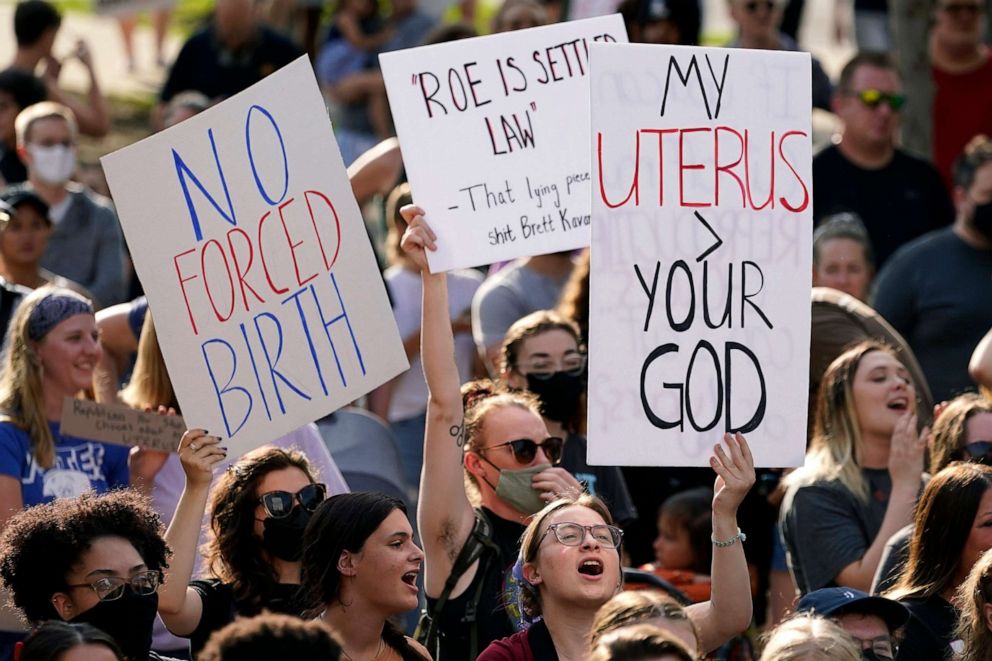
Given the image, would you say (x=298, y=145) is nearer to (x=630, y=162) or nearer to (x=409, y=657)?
(x=630, y=162)

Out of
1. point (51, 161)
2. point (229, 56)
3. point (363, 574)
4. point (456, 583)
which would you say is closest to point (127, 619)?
point (363, 574)

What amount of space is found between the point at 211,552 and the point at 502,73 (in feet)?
5.76

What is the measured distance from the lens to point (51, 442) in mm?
5742

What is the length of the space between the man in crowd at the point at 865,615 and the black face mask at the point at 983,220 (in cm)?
314

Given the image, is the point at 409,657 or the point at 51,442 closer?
the point at 409,657

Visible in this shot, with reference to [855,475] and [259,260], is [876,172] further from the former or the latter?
[259,260]

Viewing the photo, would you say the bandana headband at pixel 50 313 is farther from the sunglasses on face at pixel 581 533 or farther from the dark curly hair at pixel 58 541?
the sunglasses on face at pixel 581 533

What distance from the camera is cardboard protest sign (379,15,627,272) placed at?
5605mm

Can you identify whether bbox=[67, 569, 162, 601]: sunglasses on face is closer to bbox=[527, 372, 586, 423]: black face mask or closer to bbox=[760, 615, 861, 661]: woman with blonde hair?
bbox=[760, 615, 861, 661]: woman with blonde hair

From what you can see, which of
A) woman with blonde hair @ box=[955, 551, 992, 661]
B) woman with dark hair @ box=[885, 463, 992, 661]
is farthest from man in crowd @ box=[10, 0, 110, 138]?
woman with blonde hair @ box=[955, 551, 992, 661]

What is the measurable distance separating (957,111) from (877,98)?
151cm

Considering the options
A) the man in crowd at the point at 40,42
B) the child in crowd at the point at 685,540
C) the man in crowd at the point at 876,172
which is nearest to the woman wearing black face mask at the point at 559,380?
the child in crowd at the point at 685,540

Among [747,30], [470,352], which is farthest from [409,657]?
[747,30]

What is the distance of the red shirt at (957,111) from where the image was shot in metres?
10.1
